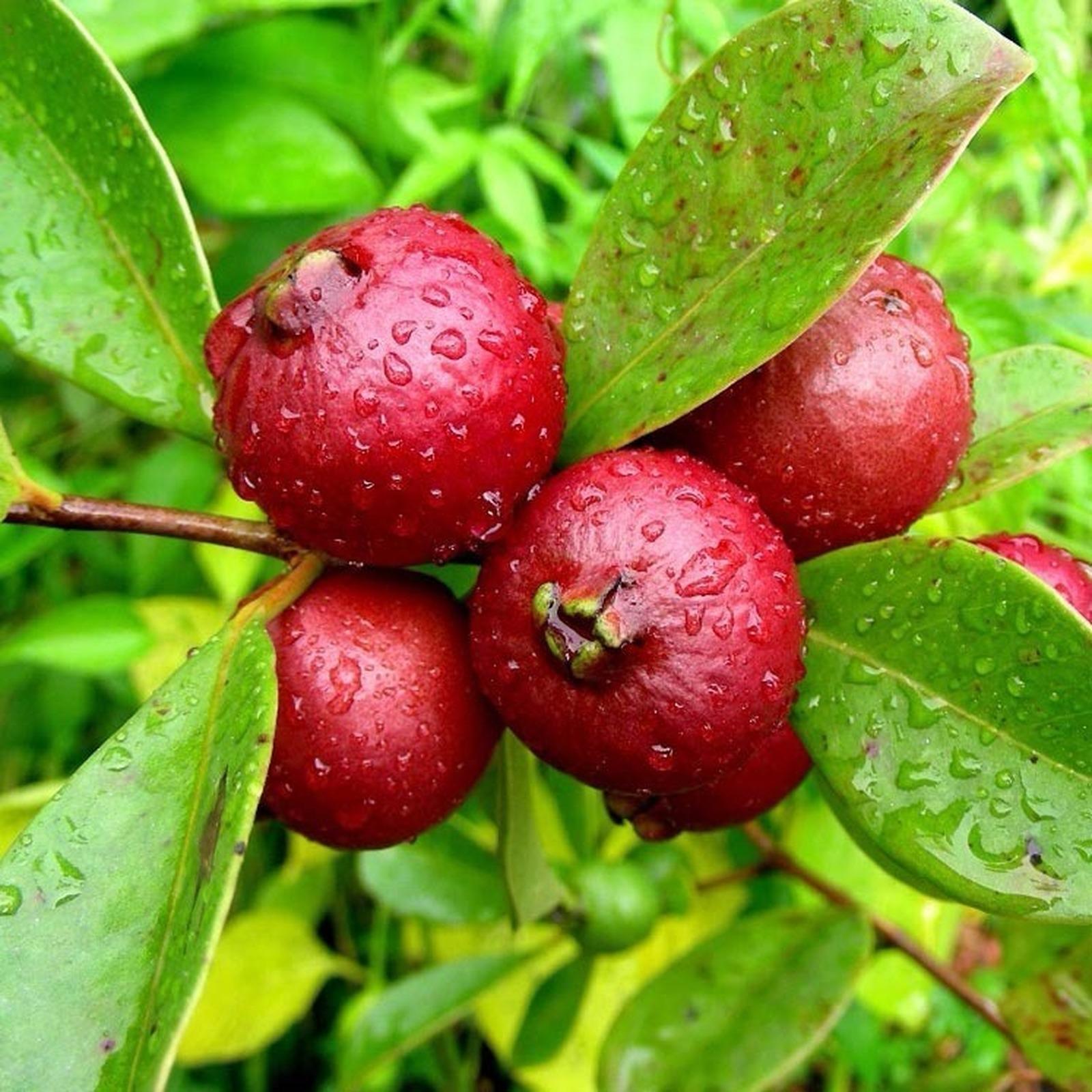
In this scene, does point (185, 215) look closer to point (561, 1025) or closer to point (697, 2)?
point (697, 2)

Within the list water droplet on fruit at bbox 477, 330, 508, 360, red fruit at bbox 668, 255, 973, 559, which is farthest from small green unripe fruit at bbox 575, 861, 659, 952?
water droplet on fruit at bbox 477, 330, 508, 360

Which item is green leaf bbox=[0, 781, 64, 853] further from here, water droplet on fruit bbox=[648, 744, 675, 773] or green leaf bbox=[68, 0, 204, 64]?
water droplet on fruit bbox=[648, 744, 675, 773]

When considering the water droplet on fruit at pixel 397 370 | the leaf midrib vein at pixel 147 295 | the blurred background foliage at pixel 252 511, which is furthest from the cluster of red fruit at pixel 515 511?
the blurred background foliage at pixel 252 511

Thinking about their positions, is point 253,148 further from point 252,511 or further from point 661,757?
point 661,757

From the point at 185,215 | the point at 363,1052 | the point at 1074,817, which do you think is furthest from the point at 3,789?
the point at 1074,817

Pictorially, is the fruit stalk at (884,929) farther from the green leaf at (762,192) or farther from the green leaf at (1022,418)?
the green leaf at (762,192)

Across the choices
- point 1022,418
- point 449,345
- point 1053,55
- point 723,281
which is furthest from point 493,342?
point 1053,55
